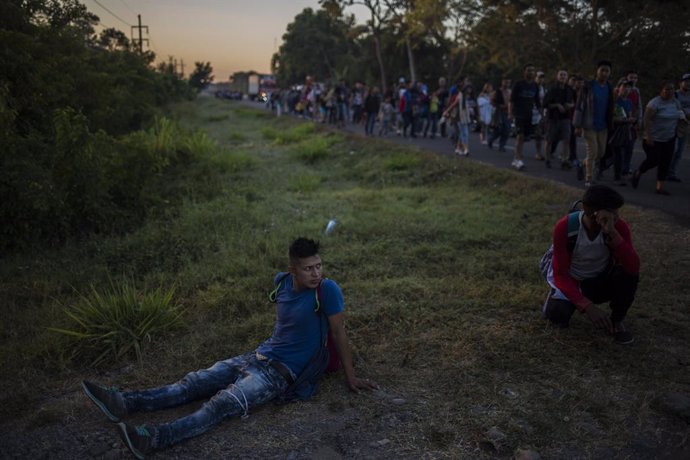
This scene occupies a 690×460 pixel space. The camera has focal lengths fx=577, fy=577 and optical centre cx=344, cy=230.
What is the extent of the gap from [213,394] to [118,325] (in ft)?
4.01

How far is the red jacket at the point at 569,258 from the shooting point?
361 centimetres

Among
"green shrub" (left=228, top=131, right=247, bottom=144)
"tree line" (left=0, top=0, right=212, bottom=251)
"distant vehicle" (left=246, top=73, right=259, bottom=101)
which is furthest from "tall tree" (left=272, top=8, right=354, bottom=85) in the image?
"tree line" (left=0, top=0, right=212, bottom=251)

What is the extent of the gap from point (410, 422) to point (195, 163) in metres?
10.2

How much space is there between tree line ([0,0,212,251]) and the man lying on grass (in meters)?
3.98

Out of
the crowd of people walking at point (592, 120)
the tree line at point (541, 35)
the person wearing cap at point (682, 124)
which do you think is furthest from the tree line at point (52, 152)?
the tree line at point (541, 35)

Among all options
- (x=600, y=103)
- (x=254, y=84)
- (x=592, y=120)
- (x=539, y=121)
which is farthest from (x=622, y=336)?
(x=254, y=84)

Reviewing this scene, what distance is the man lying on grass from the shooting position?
321 cm

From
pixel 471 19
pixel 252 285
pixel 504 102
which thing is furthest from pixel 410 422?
pixel 471 19

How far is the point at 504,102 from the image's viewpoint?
12125 mm

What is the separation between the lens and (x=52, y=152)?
7.05m

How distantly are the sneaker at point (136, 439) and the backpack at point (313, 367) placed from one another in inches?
31.0

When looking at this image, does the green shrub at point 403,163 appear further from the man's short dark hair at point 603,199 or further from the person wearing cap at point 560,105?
the man's short dark hair at point 603,199

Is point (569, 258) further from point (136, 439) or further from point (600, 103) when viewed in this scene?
point (600, 103)

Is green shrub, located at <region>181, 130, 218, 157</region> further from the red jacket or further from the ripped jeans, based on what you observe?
the red jacket
